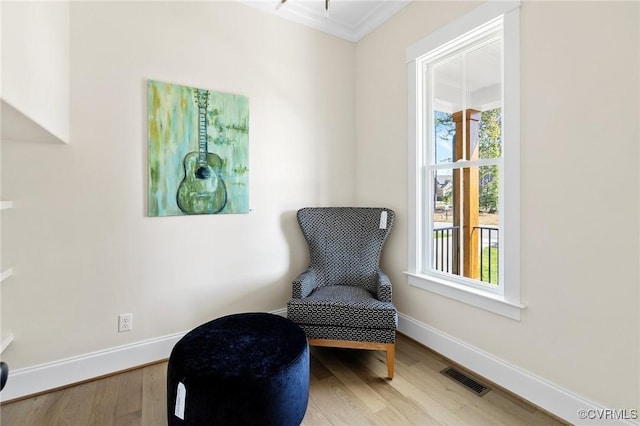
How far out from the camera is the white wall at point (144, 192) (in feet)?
5.74

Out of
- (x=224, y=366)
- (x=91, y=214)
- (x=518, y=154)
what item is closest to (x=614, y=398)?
(x=518, y=154)

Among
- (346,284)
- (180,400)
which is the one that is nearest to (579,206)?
(346,284)

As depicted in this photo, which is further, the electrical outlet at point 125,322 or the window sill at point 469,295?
the electrical outlet at point 125,322

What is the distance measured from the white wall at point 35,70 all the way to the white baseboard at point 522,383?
2.60m

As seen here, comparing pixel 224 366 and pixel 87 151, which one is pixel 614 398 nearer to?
pixel 224 366

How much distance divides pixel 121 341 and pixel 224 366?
1204 mm

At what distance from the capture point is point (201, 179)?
220 centimetres

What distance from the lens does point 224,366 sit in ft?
4.04

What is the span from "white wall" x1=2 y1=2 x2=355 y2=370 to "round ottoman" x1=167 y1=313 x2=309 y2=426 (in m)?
0.85

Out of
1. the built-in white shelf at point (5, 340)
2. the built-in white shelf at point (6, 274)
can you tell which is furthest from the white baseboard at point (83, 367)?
the built-in white shelf at point (6, 274)

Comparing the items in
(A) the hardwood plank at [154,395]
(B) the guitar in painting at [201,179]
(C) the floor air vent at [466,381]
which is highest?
(B) the guitar in painting at [201,179]

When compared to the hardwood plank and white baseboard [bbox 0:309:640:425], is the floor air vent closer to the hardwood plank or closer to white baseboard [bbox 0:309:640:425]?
white baseboard [bbox 0:309:640:425]

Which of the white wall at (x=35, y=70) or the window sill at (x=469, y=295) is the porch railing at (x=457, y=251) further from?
the white wall at (x=35, y=70)

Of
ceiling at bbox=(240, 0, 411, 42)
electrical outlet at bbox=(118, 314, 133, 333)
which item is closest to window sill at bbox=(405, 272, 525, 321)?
electrical outlet at bbox=(118, 314, 133, 333)
